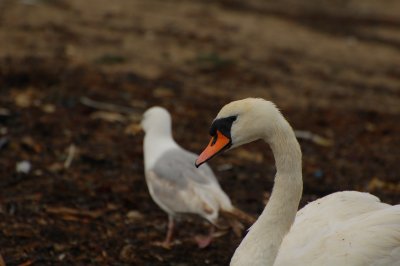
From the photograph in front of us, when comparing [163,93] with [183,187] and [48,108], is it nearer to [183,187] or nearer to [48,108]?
[48,108]

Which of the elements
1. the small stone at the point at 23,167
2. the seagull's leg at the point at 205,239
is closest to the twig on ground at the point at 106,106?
the small stone at the point at 23,167

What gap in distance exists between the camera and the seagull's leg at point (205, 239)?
660 centimetres

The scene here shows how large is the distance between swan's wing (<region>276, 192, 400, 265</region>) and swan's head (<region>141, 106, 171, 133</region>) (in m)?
2.76

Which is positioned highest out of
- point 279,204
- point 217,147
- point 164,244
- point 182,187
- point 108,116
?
point 217,147

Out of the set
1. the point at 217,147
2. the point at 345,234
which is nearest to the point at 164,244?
the point at 217,147

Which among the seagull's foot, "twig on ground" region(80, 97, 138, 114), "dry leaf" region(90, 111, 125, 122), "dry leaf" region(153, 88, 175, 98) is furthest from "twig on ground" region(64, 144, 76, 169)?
"dry leaf" region(153, 88, 175, 98)

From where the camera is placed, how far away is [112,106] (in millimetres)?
9852

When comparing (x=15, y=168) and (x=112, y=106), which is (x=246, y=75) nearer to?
(x=112, y=106)

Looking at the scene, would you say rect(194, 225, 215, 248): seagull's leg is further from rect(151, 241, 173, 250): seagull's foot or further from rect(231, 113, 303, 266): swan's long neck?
rect(231, 113, 303, 266): swan's long neck

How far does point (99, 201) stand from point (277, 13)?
11157 mm

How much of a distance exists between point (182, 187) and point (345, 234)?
7.35ft

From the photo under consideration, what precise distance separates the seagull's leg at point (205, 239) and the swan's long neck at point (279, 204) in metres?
1.41

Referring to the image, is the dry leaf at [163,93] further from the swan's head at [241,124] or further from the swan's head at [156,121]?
the swan's head at [241,124]

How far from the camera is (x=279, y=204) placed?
5109mm
